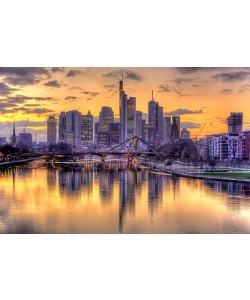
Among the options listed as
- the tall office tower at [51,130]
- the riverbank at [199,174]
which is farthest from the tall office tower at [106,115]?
the riverbank at [199,174]

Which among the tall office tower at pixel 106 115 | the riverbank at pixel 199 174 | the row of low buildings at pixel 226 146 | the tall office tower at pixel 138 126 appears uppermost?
the tall office tower at pixel 106 115

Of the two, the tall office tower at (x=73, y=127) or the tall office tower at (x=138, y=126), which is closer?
the tall office tower at (x=73, y=127)

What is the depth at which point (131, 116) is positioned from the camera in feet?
29.0

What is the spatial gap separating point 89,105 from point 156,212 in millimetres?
2380

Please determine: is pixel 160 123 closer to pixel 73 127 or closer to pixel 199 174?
pixel 73 127

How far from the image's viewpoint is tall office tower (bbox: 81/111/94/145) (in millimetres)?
9000

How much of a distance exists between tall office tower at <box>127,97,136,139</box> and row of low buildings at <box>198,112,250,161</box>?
73.0 inches

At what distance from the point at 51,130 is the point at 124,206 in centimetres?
250

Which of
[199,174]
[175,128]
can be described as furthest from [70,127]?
[199,174]

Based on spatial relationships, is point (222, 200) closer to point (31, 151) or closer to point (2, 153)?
point (31, 151)

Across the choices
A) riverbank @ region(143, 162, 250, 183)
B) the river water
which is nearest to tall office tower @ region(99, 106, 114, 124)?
the river water

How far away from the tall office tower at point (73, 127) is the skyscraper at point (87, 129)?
3.2 inches

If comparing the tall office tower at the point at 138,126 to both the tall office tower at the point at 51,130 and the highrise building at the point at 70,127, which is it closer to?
the highrise building at the point at 70,127

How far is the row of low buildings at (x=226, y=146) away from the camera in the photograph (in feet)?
38.2
